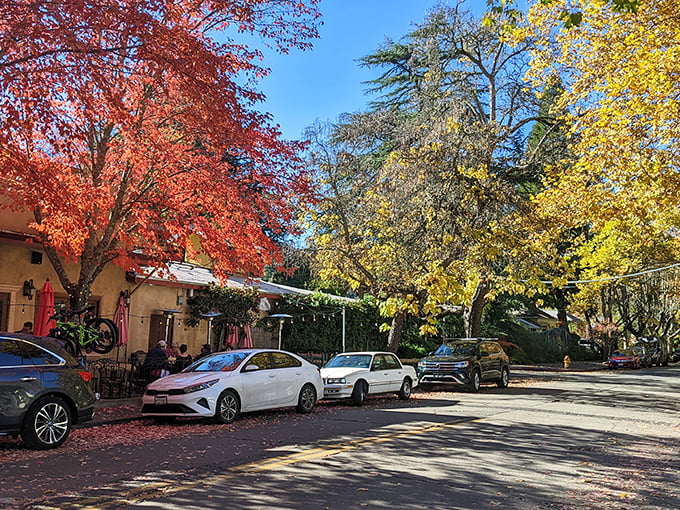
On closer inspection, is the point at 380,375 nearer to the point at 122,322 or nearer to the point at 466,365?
the point at 466,365

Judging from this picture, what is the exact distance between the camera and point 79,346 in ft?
49.0

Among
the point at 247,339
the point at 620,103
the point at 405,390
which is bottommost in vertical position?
the point at 405,390

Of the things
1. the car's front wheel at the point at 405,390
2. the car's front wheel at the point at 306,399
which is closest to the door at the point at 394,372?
the car's front wheel at the point at 405,390

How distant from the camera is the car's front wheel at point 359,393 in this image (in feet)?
54.4

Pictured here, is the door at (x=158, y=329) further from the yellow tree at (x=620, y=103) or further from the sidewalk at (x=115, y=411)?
the yellow tree at (x=620, y=103)

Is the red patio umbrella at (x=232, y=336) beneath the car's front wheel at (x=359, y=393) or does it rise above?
above

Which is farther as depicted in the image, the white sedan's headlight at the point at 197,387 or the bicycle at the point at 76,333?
the bicycle at the point at 76,333

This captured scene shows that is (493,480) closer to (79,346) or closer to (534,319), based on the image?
(79,346)

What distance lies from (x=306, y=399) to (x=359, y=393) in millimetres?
2532

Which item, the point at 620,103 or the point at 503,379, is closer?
the point at 620,103

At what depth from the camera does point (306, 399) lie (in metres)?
14.6

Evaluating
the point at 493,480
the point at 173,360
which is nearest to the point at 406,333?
the point at 173,360

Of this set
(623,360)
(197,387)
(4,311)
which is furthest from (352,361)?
(623,360)

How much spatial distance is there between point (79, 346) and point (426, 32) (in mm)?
18678
